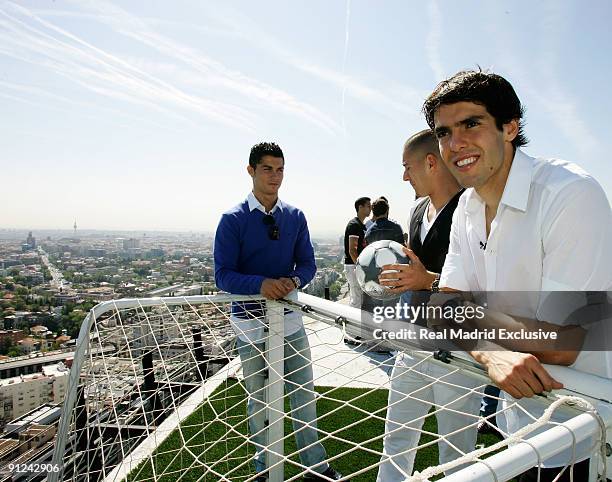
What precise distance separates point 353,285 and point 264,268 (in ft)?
10.7

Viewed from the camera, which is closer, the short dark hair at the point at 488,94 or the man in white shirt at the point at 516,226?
the man in white shirt at the point at 516,226

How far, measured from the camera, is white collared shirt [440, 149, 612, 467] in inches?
39.2

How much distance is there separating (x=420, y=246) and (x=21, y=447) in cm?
255

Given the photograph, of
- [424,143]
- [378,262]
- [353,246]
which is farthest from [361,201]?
[378,262]

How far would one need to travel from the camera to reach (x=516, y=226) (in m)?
1.22

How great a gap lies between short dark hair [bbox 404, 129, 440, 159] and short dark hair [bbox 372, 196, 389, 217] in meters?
2.33

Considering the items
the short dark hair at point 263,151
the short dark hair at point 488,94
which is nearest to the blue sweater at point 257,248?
the short dark hair at point 263,151

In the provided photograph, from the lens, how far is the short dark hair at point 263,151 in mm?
2754

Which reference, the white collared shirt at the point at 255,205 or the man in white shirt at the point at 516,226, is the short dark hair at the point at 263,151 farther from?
the man in white shirt at the point at 516,226

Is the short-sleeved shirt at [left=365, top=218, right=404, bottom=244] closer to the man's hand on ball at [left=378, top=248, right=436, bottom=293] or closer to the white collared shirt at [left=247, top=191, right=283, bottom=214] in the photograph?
the white collared shirt at [left=247, top=191, right=283, bottom=214]

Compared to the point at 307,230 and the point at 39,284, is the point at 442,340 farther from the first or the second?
the point at 39,284

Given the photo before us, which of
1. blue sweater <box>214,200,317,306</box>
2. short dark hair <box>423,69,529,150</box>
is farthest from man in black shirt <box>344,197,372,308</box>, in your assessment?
short dark hair <box>423,69,529,150</box>

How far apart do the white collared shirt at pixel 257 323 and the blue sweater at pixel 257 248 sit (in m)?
0.04

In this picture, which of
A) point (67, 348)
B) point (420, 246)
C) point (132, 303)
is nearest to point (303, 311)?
point (420, 246)
